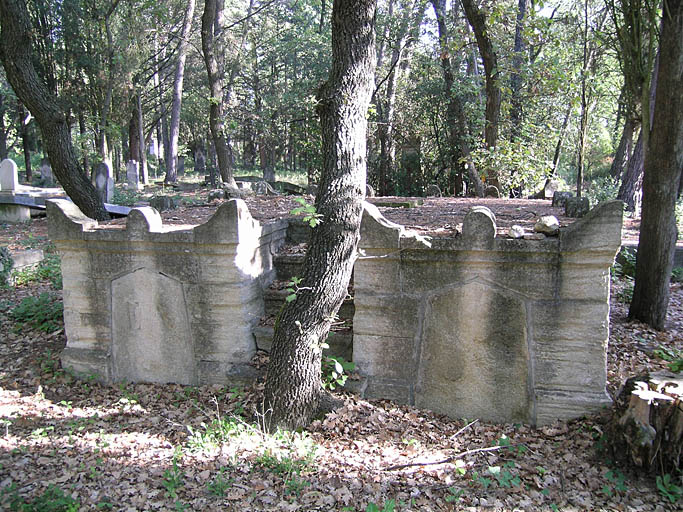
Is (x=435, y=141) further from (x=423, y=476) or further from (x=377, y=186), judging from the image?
(x=423, y=476)

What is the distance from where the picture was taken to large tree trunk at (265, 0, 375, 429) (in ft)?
12.9

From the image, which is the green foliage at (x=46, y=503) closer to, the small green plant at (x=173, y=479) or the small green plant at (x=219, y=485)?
the small green plant at (x=173, y=479)

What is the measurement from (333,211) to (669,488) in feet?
10.1

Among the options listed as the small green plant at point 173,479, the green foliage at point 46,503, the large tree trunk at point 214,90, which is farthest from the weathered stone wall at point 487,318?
the large tree trunk at point 214,90

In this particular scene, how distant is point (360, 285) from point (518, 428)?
1907 millimetres

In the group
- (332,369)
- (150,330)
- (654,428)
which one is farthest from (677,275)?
(150,330)

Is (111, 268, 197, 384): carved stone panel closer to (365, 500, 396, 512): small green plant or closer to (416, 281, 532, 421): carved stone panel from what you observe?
(416, 281, 532, 421): carved stone panel

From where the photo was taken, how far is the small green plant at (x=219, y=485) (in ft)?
11.1

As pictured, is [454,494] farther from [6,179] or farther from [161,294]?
[6,179]

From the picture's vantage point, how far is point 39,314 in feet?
22.3

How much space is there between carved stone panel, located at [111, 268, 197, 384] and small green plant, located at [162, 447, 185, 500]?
163 cm

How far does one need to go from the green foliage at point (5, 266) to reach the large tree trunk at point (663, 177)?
31.2ft

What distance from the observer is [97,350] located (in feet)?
17.9

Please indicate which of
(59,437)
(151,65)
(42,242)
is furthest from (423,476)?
(151,65)
